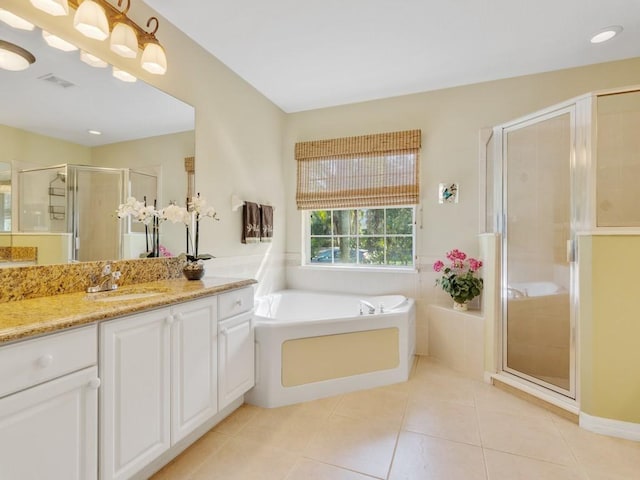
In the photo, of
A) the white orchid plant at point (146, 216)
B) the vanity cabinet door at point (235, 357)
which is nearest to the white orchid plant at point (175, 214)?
the white orchid plant at point (146, 216)

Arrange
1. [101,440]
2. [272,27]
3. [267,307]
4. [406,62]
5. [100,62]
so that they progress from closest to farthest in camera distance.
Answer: [101,440] → [100,62] → [272,27] → [406,62] → [267,307]

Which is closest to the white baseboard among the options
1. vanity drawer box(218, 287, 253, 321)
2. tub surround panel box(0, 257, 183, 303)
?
vanity drawer box(218, 287, 253, 321)

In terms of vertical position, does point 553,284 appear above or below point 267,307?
above

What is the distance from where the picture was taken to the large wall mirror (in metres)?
1.42

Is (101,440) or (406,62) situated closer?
(101,440)

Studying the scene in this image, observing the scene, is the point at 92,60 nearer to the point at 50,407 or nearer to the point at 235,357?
the point at 50,407

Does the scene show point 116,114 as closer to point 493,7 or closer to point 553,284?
point 493,7

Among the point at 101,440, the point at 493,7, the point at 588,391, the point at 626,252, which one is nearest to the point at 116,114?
the point at 101,440

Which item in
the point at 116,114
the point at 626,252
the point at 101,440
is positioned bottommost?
the point at 101,440

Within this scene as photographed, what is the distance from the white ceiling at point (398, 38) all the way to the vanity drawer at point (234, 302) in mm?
1802

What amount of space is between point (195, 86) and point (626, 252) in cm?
301

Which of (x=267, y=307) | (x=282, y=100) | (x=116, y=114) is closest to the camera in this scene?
(x=116, y=114)

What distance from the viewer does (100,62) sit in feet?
5.67

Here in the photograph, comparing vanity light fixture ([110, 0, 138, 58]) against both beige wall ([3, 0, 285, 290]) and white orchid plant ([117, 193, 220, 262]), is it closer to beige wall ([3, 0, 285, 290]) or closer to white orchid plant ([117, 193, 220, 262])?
beige wall ([3, 0, 285, 290])
